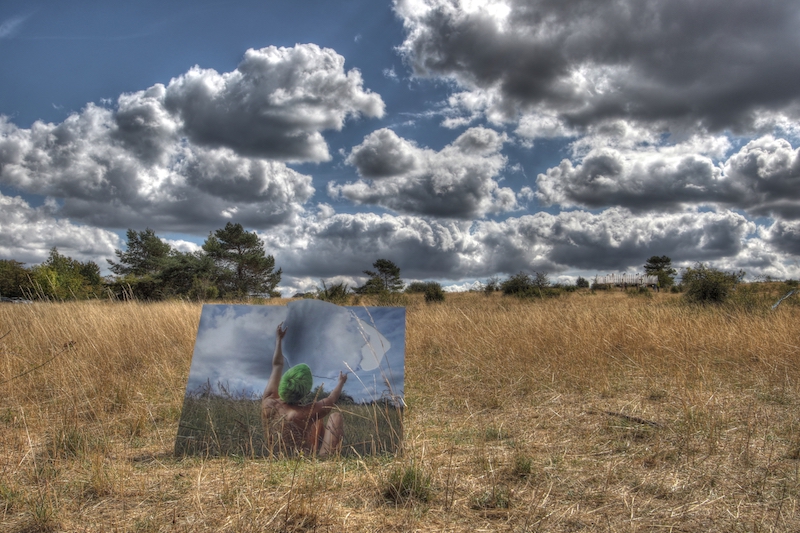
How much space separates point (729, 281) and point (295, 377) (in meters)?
16.9

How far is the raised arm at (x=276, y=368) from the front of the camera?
405 centimetres

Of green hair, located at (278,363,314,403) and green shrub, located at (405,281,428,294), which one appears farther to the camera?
green shrub, located at (405,281,428,294)

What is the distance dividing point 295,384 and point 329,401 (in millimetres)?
318

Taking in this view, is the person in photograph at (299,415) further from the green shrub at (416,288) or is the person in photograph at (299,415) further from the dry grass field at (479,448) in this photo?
the green shrub at (416,288)

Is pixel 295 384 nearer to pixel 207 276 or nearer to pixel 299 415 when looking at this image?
pixel 299 415

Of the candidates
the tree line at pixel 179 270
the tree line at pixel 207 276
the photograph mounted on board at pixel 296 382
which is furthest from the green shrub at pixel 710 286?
the tree line at pixel 179 270

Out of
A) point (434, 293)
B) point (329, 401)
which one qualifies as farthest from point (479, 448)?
point (434, 293)

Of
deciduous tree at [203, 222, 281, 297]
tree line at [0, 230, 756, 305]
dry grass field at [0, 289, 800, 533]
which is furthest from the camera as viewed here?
deciduous tree at [203, 222, 281, 297]

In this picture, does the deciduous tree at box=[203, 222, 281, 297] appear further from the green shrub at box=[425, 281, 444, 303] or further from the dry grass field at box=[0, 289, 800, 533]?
the dry grass field at box=[0, 289, 800, 533]

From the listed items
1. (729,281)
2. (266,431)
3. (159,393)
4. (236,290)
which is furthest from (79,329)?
(236,290)

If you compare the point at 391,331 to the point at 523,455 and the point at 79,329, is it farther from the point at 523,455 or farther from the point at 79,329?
the point at 79,329

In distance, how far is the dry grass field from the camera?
285 centimetres

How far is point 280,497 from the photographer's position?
3006 mm

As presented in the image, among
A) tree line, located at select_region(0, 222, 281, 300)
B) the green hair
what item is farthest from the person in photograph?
tree line, located at select_region(0, 222, 281, 300)
